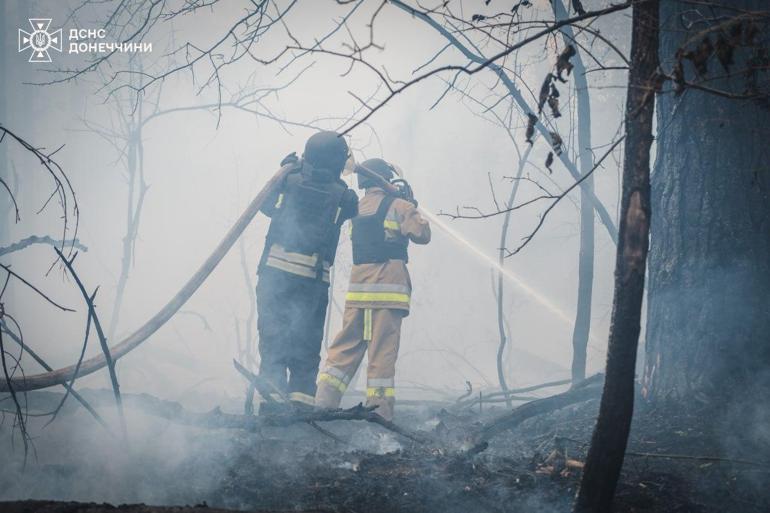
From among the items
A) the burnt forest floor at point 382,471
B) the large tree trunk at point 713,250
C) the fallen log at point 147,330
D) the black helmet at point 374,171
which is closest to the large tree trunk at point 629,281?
the burnt forest floor at point 382,471

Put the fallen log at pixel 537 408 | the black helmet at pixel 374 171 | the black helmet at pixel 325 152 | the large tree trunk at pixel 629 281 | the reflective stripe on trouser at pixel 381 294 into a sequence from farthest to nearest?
1. the black helmet at pixel 374 171
2. the reflective stripe on trouser at pixel 381 294
3. the black helmet at pixel 325 152
4. the fallen log at pixel 537 408
5. the large tree trunk at pixel 629 281

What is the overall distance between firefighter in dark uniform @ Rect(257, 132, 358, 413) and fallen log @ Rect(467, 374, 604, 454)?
1.61 meters

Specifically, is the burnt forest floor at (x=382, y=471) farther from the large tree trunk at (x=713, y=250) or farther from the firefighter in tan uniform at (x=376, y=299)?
the firefighter in tan uniform at (x=376, y=299)

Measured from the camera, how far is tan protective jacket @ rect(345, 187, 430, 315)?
461 cm

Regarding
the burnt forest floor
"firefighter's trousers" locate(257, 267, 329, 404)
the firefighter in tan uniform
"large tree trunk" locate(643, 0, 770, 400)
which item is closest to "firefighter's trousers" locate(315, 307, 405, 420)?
the firefighter in tan uniform

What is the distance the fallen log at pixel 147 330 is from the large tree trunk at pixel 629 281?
2658 millimetres

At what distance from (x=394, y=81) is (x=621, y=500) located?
1.99 m

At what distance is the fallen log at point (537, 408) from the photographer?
3.06m

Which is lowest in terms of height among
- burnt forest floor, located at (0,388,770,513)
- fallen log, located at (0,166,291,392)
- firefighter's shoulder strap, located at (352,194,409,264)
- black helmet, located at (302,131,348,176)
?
burnt forest floor, located at (0,388,770,513)

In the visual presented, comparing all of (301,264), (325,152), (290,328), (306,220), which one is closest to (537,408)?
(290,328)

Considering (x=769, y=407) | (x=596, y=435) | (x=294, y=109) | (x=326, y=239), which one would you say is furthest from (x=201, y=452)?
(x=294, y=109)

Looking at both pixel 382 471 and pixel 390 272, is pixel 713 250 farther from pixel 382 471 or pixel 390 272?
pixel 390 272

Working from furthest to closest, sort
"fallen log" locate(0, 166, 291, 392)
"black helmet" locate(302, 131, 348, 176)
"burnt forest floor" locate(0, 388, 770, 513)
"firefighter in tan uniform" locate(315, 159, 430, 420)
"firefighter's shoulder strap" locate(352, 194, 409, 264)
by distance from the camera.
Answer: "firefighter's shoulder strap" locate(352, 194, 409, 264) < "firefighter in tan uniform" locate(315, 159, 430, 420) < "black helmet" locate(302, 131, 348, 176) < "fallen log" locate(0, 166, 291, 392) < "burnt forest floor" locate(0, 388, 770, 513)

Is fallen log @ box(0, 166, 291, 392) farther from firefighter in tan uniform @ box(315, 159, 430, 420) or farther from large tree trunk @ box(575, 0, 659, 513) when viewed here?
large tree trunk @ box(575, 0, 659, 513)
